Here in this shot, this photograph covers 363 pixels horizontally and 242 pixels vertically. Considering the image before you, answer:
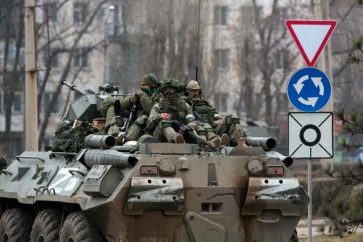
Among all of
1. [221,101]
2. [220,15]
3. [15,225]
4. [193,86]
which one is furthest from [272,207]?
[221,101]

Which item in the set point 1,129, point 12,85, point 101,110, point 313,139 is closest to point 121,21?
point 12,85

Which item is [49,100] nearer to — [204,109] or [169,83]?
[204,109]

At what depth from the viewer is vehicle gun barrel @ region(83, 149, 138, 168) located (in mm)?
16203

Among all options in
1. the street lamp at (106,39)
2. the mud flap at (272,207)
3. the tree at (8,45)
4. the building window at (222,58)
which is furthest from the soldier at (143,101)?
the building window at (222,58)

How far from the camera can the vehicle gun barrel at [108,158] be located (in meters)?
16.2

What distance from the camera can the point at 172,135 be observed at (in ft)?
56.4

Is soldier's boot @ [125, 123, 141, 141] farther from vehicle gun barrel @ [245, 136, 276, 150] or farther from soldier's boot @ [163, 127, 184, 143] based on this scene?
vehicle gun barrel @ [245, 136, 276, 150]

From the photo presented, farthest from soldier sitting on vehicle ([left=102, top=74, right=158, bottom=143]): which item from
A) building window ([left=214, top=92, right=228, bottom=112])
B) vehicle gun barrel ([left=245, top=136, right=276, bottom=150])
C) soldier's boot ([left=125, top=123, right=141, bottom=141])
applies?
building window ([left=214, top=92, right=228, bottom=112])

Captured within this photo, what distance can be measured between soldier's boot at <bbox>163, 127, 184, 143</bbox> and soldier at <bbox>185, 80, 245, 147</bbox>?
3.69ft

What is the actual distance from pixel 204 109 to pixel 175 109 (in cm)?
99

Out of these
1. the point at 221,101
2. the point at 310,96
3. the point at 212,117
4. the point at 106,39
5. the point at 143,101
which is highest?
the point at 106,39

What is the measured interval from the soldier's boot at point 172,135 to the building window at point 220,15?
3923cm

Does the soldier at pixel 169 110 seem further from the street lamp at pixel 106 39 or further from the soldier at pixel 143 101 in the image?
the street lamp at pixel 106 39

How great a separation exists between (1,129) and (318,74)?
49.7 m
